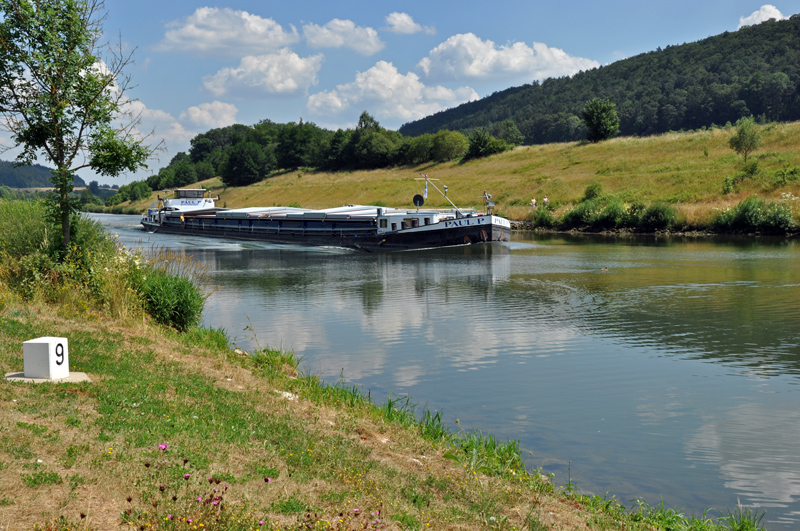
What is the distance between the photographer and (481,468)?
788 centimetres

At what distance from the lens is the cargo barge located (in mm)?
44844

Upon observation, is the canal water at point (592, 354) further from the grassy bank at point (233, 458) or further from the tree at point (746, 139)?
the tree at point (746, 139)

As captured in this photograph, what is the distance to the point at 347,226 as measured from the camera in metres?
50.5

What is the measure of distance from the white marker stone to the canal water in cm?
535

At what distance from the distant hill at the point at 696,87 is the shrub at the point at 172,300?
125841mm

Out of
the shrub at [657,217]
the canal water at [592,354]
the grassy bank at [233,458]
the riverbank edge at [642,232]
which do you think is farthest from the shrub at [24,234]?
the shrub at [657,217]

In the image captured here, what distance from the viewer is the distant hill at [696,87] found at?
123 meters

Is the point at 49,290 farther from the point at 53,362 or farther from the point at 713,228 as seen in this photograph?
the point at 713,228

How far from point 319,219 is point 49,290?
39.0 metres

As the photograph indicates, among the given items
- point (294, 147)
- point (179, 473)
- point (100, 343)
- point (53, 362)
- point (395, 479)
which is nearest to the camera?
point (179, 473)

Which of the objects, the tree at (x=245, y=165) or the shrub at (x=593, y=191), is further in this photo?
the tree at (x=245, y=165)

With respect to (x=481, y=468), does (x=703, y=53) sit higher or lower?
higher

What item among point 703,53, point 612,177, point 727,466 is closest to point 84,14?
point 727,466

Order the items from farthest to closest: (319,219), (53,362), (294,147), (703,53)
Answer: (703,53) < (294,147) < (319,219) < (53,362)
